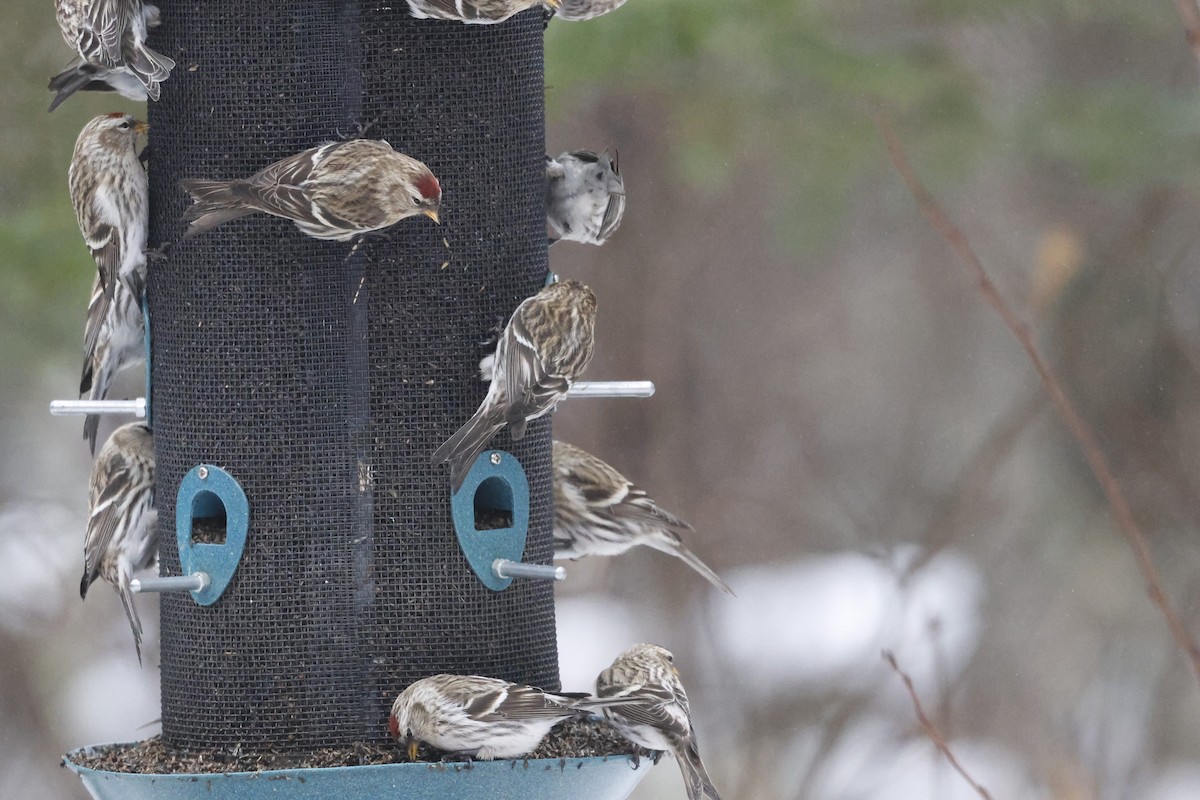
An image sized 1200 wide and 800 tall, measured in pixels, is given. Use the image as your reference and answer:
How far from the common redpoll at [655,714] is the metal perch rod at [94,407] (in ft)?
5.69

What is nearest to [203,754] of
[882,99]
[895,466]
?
[882,99]

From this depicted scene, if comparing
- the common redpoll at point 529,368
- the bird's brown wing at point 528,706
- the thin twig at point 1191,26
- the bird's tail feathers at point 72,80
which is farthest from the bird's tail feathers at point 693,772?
the bird's tail feathers at point 72,80

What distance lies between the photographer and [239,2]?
6.14 metres

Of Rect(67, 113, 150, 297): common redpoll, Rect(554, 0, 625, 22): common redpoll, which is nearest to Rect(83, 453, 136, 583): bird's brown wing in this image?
Rect(67, 113, 150, 297): common redpoll

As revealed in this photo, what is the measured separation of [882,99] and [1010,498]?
318 cm

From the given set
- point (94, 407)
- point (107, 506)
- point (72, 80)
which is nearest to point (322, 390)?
point (94, 407)

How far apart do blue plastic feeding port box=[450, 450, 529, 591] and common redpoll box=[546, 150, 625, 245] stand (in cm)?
96

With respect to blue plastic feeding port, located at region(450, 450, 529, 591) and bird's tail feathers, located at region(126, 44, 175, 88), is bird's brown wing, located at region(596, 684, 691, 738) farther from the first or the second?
bird's tail feathers, located at region(126, 44, 175, 88)

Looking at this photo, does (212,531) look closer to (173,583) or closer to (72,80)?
(173,583)

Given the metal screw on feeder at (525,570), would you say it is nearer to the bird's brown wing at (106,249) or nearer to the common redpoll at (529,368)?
the common redpoll at (529,368)

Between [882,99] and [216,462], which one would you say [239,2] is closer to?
[216,462]

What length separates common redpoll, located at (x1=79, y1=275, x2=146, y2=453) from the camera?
6543mm

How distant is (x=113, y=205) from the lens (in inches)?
246

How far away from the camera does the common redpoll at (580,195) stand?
677 centimetres
